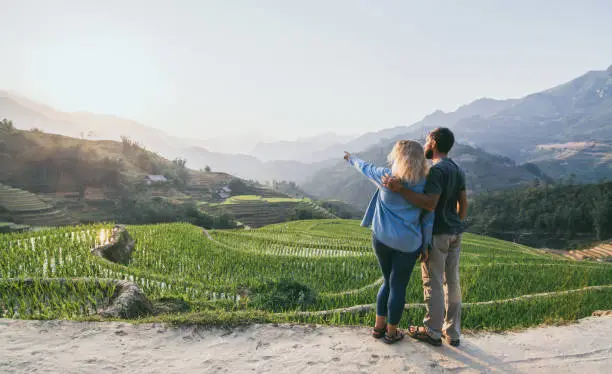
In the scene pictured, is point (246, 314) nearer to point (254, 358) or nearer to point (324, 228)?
point (254, 358)

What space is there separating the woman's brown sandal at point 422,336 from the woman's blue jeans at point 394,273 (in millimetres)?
366

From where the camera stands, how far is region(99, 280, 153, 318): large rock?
4.15 metres

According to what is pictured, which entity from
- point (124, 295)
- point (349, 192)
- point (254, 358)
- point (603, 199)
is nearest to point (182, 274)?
point (124, 295)

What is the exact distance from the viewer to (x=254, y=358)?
312 cm

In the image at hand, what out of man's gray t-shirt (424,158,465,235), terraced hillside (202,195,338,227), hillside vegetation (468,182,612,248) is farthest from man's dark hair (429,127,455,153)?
hillside vegetation (468,182,612,248)

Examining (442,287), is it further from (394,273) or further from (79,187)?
(79,187)

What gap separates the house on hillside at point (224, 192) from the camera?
60.9m

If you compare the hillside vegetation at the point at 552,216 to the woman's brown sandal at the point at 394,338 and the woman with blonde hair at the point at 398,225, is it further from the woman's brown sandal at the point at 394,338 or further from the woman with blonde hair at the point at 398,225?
the woman with blonde hair at the point at 398,225

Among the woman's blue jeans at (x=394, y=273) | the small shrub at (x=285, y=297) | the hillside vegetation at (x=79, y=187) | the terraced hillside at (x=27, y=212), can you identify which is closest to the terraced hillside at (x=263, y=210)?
the hillside vegetation at (x=79, y=187)

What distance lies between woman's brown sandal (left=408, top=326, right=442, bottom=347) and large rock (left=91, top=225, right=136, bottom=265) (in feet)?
23.9

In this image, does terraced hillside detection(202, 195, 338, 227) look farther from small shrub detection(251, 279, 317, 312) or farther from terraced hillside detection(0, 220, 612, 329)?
small shrub detection(251, 279, 317, 312)

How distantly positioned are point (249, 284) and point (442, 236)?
175 inches

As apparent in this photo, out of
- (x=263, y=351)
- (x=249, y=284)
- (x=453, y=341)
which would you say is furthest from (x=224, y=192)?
(x=453, y=341)

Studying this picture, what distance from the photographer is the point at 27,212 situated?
31172 mm
